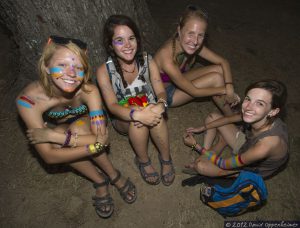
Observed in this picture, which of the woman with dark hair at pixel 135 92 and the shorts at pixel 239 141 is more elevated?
the woman with dark hair at pixel 135 92

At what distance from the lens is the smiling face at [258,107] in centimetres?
245

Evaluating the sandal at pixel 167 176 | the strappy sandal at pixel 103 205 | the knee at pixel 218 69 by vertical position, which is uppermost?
the knee at pixel 218 69

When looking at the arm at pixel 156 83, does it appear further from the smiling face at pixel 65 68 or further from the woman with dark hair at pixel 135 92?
the smiling face at pixel 65 68

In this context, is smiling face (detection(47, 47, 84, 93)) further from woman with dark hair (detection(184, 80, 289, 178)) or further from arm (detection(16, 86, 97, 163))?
woman with dark hair (detection(184, 80, 289, 178))

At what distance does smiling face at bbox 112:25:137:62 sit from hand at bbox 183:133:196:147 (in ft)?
4.63

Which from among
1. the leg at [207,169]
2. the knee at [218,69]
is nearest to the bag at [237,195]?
the leg at [207,169]

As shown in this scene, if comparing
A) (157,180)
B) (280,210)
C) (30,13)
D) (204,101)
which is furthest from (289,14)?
(30,13)

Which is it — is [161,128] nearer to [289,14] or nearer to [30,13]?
[30,13]

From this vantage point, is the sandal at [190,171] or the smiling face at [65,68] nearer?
the smiling face at [65,68]

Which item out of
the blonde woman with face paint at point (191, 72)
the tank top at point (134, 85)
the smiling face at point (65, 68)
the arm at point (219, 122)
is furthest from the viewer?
the arm at point (219, 122)

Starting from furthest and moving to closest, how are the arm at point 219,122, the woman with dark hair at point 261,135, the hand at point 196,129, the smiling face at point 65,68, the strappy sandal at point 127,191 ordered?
1. the hand at point 196,129
2. the arm at point 219,122
3. the strappy sandal at point 127,191
4. the woman with dark hair at point 261,135
5. the smiling face at point 65,68

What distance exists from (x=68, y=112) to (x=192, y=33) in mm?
1700

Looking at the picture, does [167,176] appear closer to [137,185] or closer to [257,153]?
[137,185]

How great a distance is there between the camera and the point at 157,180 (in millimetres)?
3104
